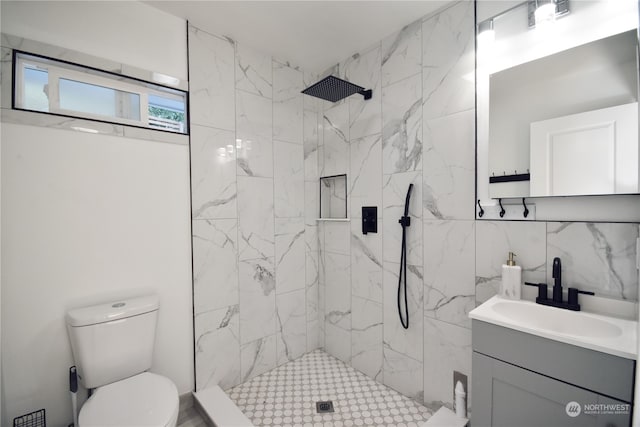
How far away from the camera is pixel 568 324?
1.35m

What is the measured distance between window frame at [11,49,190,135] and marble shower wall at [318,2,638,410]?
1.37 m

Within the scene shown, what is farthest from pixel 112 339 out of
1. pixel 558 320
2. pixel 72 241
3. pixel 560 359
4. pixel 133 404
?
pixel 558 320

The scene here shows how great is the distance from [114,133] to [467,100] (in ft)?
6.76

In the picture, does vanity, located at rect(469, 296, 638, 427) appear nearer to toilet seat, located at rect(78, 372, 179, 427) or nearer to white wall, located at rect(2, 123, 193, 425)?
toilet seat, located at rect(78, 372, 179, 427)

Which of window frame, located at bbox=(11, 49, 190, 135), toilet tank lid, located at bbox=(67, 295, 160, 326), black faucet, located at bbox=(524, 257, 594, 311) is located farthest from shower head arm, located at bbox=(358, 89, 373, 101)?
toilet tank lid, located at bbox=(67, 295, 160, 326)

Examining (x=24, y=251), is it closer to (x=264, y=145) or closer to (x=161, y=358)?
(x=161, y=358)

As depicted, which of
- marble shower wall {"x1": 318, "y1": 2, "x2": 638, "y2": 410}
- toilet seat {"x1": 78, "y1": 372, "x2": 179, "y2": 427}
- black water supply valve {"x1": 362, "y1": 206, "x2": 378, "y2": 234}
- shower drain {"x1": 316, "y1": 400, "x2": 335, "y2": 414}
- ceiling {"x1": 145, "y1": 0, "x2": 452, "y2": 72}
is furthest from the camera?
black water supply valve {"x1": 362, "y1": 206, "x2": 378, "y2": 234}

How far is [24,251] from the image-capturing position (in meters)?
1.47

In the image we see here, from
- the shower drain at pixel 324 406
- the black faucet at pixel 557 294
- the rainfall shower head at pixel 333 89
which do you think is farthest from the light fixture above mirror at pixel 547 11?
the shower drain at pixel 324 406

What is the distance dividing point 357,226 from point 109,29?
6.66ft

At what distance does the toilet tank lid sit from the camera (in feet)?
4.93

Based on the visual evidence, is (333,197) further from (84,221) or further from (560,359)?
(560,359)

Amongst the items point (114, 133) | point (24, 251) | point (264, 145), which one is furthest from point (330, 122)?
point (24, 251)

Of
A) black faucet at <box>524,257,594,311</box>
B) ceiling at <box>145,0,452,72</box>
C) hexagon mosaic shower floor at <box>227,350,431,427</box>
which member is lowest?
hexagon mosaic shower floor at <box>227,350,431,427</box>
